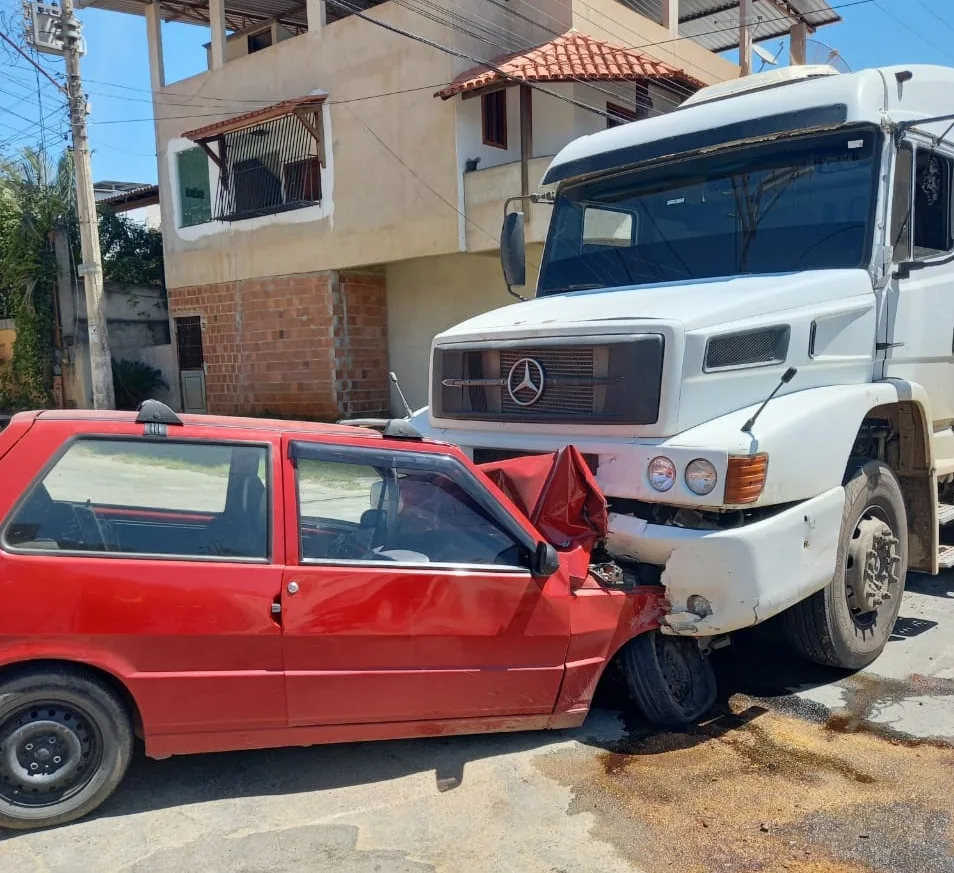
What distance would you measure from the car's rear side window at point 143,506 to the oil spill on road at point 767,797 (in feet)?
5.40

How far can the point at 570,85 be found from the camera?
44.3ft

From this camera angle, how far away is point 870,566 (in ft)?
15.3

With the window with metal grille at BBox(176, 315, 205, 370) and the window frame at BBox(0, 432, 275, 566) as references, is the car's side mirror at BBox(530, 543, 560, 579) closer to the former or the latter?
the window frame at BBox(0, 432, 275, 566)

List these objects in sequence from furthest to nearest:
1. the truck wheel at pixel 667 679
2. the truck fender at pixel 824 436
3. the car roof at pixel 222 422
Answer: the truck wheel at pixel 667 679 < the truck fender at pixel 824 436 < the car roof at pixel 222 422

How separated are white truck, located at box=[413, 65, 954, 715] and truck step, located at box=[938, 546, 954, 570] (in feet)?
0.14

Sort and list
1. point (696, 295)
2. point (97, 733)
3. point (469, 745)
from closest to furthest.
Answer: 1. point (97, 733)
2. point (469, 745)
3. point (696, 295)

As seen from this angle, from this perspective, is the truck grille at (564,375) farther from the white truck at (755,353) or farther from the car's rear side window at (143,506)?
the car's rear side window at (143,506)

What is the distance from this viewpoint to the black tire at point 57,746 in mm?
3029

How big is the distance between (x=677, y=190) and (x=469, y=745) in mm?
3413

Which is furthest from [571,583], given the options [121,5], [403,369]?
[121,5]

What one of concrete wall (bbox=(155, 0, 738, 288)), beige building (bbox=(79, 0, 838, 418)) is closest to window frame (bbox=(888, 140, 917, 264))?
beige building (bbox=(79, 0, 838, 418))

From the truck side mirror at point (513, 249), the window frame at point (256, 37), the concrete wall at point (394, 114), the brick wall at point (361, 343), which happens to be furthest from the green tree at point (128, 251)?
the truck side mirror at point (513, 249)

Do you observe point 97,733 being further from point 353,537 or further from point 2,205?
point 2,205

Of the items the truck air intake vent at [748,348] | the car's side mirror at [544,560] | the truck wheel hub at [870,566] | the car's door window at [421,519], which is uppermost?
the truck air intake vent at [748,348]
